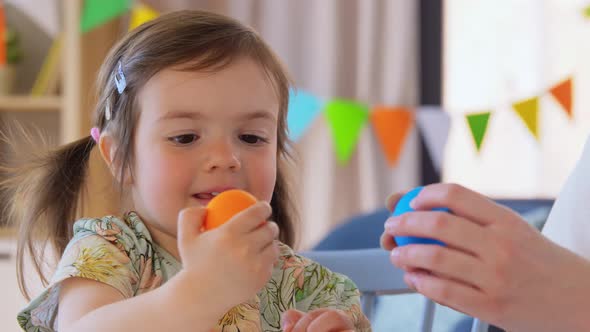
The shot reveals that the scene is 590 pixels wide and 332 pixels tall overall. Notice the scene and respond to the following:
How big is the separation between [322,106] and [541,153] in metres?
0.83

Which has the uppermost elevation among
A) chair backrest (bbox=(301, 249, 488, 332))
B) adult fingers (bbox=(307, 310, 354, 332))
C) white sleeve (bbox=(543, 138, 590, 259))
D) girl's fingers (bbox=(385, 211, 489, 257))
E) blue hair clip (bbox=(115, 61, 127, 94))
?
blue hair clip (bbox=(115, 61, 127, 94))

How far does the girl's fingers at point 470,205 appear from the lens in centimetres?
69

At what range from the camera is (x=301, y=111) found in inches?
119

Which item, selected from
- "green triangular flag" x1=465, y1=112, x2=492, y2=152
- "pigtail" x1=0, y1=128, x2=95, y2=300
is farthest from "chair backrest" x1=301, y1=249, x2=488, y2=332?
"green triangular flag" x1=465, y1=112, x2=492, y2=152

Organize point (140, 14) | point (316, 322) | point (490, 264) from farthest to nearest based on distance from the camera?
1. point (140, 14)
2. point (316, 322)
3. point (490, 264)

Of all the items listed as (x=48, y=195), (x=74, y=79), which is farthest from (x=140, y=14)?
(x=48, y=195)

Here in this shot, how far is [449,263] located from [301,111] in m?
2.36

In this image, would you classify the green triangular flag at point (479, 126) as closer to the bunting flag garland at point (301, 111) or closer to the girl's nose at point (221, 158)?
the bunting flag garland at point (301, 111)

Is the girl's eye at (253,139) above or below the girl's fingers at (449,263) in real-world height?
above

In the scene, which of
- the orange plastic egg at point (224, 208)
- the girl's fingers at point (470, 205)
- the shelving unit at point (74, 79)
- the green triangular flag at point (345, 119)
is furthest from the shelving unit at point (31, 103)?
the girl's fingers at point (470, 205)

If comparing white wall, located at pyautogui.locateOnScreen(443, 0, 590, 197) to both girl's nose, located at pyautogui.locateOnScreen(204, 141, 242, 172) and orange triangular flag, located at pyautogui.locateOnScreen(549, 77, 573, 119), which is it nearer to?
orange triangular flag, located at pyautogui.locateOnScreen(549, 77, 573, 119)

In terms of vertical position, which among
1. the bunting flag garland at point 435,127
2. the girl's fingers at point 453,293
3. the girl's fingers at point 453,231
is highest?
the girl's fingers at point 453,231

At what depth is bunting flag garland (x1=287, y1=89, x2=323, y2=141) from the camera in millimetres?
2936

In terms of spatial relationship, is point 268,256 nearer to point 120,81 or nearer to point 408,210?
point 408,210
